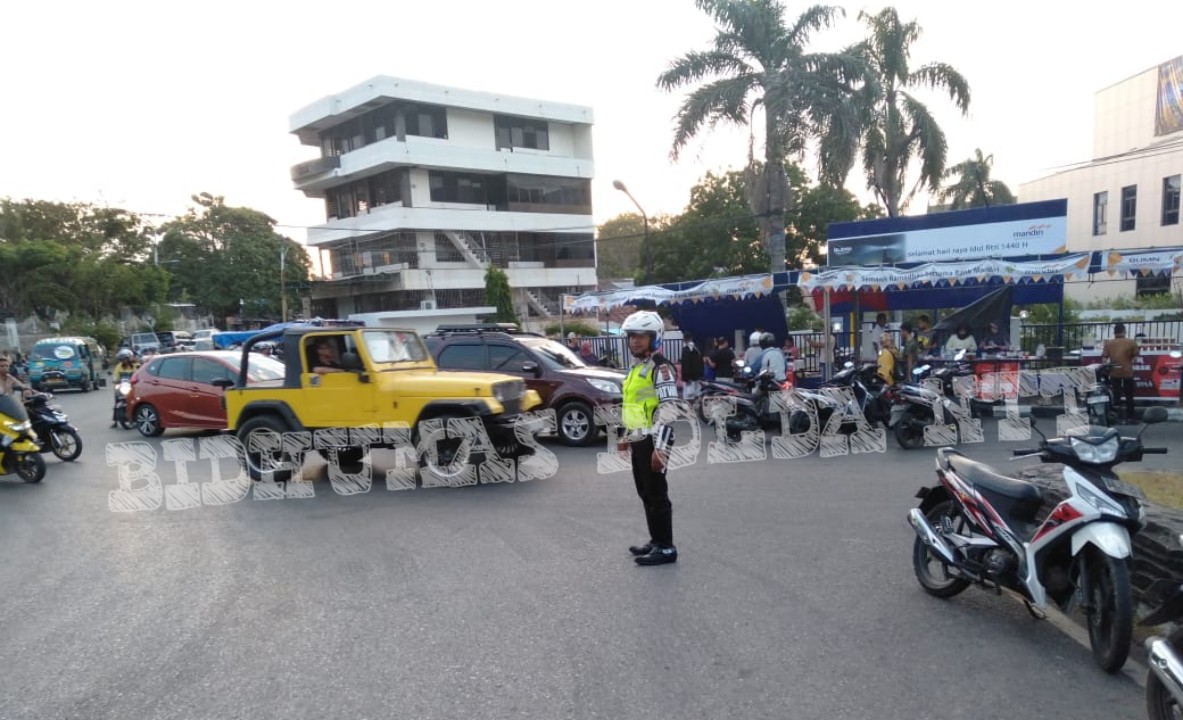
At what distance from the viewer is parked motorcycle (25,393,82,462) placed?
392 inches

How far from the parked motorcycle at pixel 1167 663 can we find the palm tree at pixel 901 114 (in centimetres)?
1914

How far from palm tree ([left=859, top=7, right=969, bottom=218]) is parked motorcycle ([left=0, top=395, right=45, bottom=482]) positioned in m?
19.8

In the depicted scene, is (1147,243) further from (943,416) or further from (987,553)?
(987,553)

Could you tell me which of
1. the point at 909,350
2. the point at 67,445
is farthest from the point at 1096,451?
the point at 67,445

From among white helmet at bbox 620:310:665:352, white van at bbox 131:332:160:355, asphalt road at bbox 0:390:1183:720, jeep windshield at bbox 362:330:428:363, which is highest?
white helmet at bbox 620:310:665:352

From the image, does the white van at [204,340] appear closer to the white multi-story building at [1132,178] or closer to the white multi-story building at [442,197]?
the white multi-story building at [442,197]

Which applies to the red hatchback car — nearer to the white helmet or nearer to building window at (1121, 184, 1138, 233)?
the white helmet

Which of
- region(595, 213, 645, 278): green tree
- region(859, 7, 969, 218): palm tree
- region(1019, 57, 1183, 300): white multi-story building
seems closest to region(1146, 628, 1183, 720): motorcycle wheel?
region(859, 7, 969, 218): palm tree

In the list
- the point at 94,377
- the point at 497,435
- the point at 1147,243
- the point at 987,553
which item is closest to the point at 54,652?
the point at 497,435

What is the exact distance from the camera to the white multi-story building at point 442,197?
40.3 metres

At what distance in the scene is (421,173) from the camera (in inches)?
1607

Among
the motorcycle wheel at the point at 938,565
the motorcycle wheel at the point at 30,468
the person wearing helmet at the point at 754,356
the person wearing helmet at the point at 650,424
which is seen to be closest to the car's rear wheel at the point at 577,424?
the person wearing helmet at the point at 754,356

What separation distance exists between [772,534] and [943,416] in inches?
198

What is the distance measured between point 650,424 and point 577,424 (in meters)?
5.51
